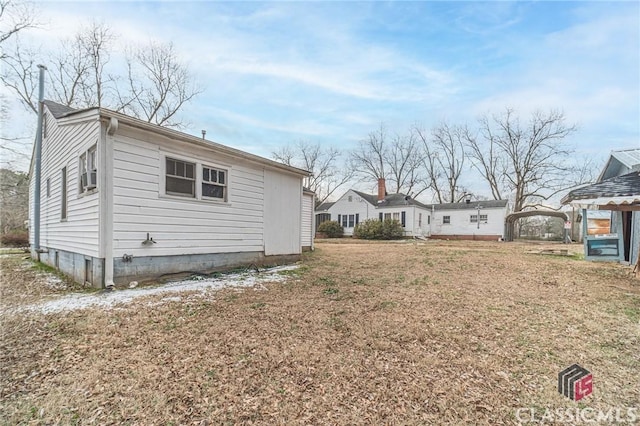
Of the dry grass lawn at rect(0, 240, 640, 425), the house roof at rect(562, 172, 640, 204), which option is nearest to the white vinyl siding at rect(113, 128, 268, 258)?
the dry grass lawn at rect(0, 240, 640, 425)

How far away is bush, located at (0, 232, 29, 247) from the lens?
58.4ft

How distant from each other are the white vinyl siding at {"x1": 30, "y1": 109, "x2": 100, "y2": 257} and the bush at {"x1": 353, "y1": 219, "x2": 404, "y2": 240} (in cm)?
2028

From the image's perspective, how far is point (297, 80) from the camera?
538 inches

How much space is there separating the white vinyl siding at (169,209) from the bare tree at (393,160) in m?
32.6

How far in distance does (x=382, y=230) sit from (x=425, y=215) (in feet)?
20.1

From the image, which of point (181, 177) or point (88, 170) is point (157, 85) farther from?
point (181, 177)

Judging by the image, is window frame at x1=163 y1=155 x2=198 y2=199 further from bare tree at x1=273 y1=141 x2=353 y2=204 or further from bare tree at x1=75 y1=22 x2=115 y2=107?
bare tree at x1=273 y1=141 x2=353 y2=204

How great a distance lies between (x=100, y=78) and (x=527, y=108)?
38.1m

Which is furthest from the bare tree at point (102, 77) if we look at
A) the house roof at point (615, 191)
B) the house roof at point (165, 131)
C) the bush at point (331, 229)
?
the house roof at point (615, 191)

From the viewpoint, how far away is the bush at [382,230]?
81.1 ft

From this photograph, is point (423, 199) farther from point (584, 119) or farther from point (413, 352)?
point (413, 352)

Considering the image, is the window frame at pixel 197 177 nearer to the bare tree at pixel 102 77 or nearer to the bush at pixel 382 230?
the bare tree at pixel 102 77

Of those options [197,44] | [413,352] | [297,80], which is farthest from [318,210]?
[413,352]

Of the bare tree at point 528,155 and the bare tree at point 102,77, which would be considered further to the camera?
the bare tree at point 528,155
